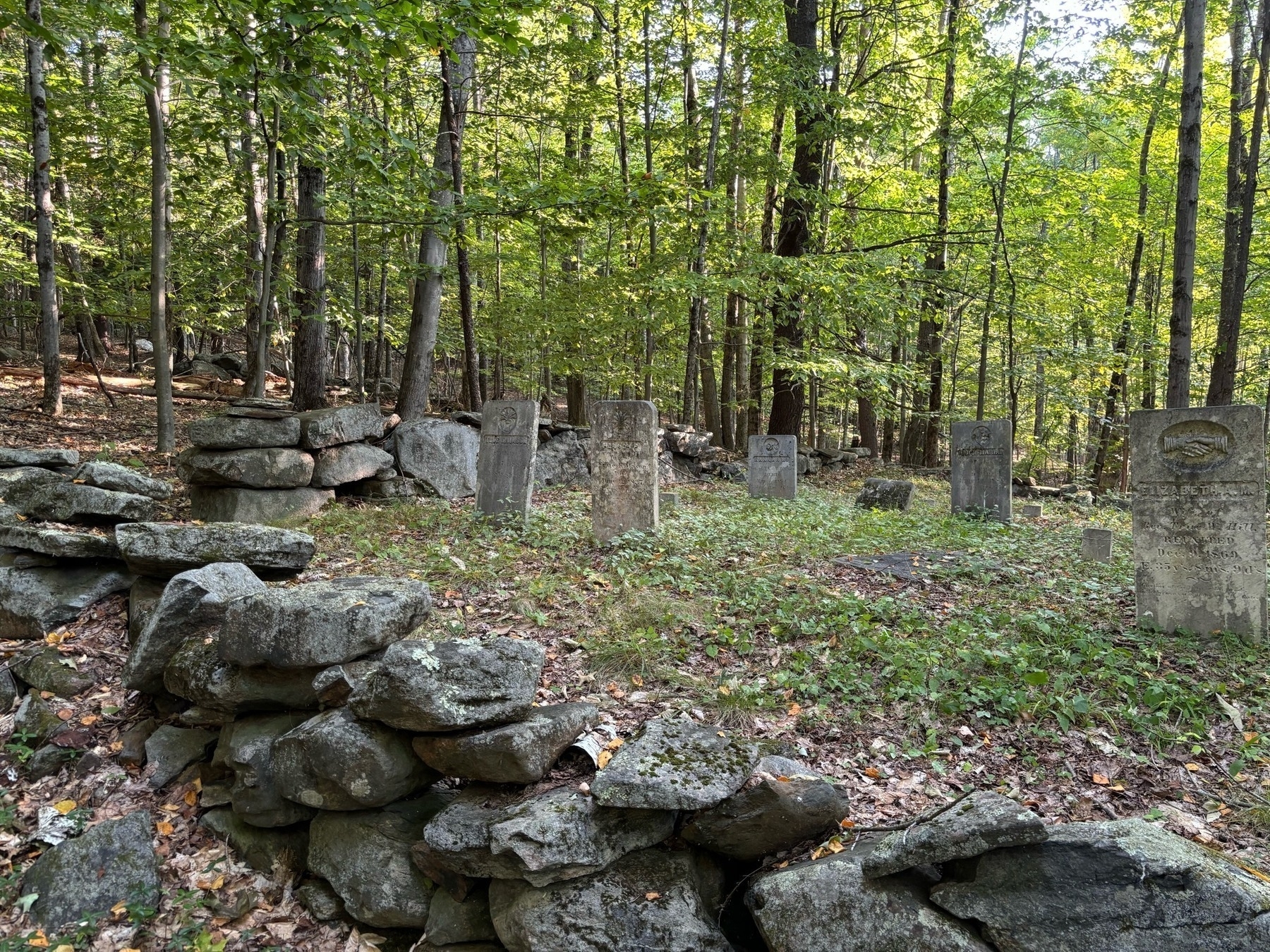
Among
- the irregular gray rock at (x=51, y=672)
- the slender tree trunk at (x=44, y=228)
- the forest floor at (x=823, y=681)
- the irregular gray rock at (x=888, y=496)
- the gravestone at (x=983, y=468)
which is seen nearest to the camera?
the forest floor at (x=823, y=681)

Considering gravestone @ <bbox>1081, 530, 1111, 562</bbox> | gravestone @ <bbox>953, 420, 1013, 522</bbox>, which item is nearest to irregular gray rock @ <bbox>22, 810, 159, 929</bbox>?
gravestone @ <bbox>1081, 530, 1111, 562</bbox>

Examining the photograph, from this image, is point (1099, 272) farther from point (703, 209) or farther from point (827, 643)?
point (827, 643)

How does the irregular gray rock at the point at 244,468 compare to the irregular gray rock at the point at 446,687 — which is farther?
the irregular gray rock at the point at 244,468

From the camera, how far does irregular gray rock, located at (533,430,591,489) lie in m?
11.3

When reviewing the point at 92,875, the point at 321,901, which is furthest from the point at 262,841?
the point at 92,875

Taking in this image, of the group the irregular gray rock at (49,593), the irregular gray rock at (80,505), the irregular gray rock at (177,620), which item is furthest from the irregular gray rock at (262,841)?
the irregular gray rock at (80,505)

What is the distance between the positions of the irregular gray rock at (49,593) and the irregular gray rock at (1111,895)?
5.83m

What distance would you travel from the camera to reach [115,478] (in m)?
6.29

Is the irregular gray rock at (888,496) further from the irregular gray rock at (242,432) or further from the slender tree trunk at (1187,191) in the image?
the irregular gray rock at (242,432)

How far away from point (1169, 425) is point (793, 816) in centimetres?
433

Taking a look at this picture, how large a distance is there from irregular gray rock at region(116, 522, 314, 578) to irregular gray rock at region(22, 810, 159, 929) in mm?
1817

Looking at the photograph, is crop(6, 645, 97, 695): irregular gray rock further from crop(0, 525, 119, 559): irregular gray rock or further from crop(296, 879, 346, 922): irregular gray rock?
crop(296, 879, 346, 922): irregular gray rock

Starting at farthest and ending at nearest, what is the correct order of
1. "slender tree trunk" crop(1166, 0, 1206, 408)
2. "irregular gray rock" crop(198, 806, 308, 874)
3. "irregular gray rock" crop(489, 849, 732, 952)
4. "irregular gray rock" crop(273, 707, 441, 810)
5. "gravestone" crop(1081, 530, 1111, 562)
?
1. "gravestone" crop(1081, 530, 1111, 562)
2. "slender tree trunk" crop(1166, 0, 1206, 408)
3. "irregular gray rock" crop(198, 806, 308, 874)
4. "irregular gray rock" crop(273, 707, 441, 810)
5. "irregular gray rock" crop(489, 849, 732, 952)

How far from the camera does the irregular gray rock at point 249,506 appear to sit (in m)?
7.26
